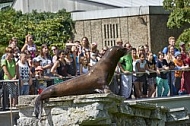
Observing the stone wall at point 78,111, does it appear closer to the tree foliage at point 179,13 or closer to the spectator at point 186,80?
the spectator at point 186,80

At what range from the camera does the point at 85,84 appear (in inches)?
625

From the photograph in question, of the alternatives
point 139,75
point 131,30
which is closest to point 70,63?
point 139,75

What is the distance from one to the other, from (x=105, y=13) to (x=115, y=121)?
96.6ft

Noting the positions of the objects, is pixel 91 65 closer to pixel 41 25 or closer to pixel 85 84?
pixel 85 84

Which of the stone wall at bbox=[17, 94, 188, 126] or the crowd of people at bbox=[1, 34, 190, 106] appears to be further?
the crowd of people at bbox=[1, 34, 190, 106]

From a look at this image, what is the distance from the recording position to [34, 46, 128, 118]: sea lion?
15523 mm

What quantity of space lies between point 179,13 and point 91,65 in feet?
51.4

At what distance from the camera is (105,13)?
149 ft

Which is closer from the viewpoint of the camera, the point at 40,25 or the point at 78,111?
the point at 78,111

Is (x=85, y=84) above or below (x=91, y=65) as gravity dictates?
above

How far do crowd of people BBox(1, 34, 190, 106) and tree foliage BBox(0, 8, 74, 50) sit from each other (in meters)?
19.1

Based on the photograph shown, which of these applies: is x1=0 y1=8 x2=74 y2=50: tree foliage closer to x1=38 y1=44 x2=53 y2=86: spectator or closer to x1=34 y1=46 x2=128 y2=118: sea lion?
x1=38 y1=44 x2=53 y2=86: spectator

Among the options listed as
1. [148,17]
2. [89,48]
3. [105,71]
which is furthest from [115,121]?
[148,17]

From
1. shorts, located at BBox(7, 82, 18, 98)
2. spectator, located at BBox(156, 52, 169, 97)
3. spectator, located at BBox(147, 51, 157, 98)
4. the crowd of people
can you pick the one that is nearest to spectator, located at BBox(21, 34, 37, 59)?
the crowd of people
